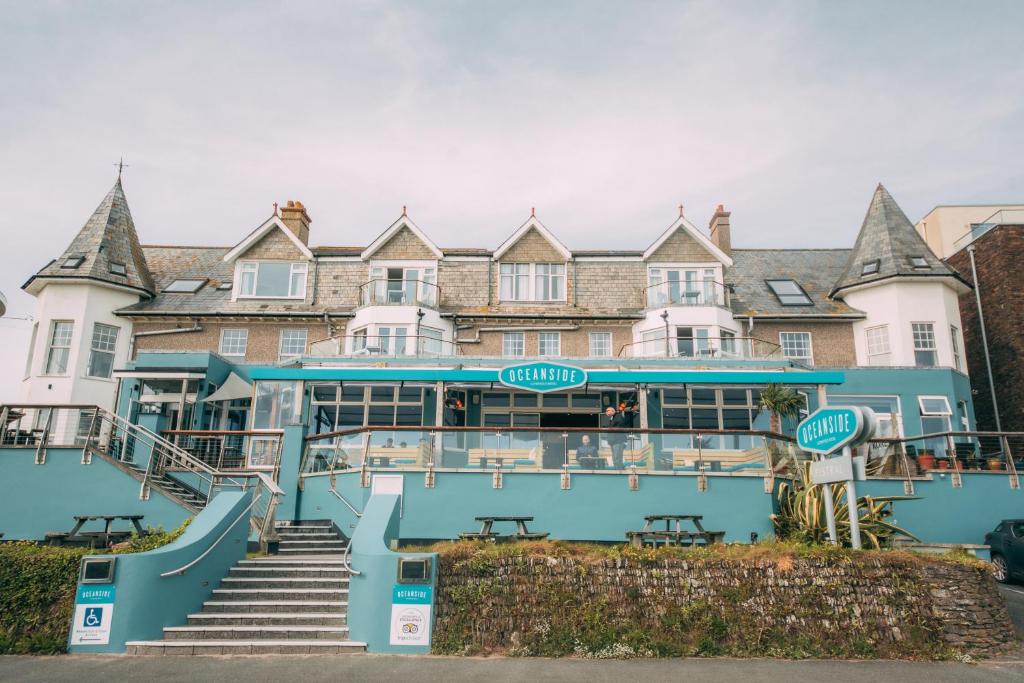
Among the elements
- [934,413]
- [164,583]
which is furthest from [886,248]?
[164,583]

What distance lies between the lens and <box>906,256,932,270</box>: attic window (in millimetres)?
28427

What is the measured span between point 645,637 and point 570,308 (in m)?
20.3

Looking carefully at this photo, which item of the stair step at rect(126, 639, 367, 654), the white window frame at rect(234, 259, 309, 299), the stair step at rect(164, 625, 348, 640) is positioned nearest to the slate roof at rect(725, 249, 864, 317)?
the white window frame at rect(234, 259, 309, 299)

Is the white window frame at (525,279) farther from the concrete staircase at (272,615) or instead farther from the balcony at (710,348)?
the concrete staircase at (272,615)

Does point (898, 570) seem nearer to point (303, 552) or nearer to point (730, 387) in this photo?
point (303, 552)

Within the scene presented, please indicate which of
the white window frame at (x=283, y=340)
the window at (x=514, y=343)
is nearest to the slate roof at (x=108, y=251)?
the white window frame at (x=283, y=340)

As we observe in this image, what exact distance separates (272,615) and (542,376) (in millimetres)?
10762

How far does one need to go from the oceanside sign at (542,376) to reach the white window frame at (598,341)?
8683mm

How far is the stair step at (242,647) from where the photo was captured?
985cm

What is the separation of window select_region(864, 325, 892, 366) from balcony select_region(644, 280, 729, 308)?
536 cm

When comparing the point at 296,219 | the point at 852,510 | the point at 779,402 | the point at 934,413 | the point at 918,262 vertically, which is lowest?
the point at 852,510

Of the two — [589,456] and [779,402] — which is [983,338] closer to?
[779,402]

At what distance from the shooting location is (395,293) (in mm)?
28484

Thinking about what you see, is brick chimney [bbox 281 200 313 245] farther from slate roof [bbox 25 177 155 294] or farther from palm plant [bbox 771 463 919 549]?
palm plant [bbox 771 463 919 549]
